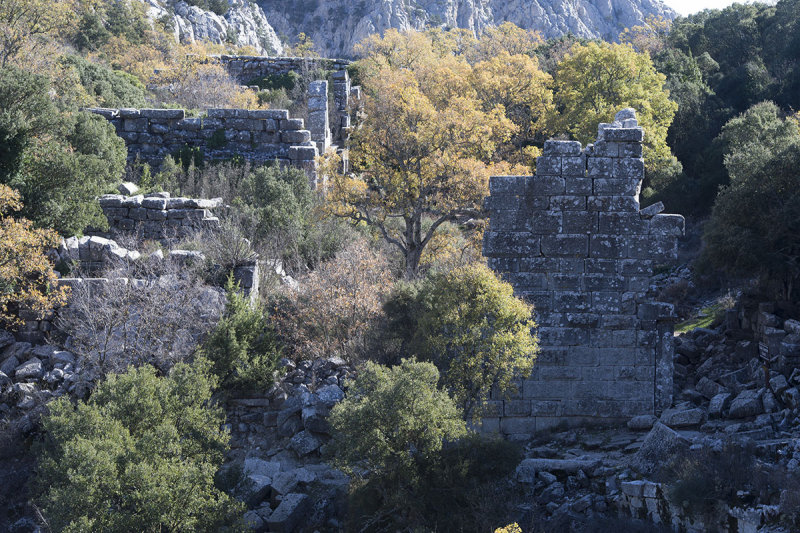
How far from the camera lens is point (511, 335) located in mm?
8883

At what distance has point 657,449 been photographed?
26.3ft

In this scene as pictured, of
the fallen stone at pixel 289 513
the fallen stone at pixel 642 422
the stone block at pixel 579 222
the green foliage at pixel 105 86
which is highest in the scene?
the green foliage at pixel 105 86

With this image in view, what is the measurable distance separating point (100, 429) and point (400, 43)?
90.0 feet

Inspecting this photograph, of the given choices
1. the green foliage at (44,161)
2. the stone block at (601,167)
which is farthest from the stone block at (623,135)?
the green foliage at (44,161)

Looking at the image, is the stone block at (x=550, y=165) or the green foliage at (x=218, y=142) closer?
the stone block at (x=550, y=165)

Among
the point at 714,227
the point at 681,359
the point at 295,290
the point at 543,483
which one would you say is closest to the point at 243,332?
the point at 295,290

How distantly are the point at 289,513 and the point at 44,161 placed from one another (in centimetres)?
842

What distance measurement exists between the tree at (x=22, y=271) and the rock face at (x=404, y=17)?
5617cm

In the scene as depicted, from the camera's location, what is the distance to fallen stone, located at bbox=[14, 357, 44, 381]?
446 inches

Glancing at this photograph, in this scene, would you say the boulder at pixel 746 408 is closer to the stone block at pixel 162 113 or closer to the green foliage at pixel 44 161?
the green foliage at pixel 44 161

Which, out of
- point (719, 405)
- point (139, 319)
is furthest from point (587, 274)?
point (139, 319)

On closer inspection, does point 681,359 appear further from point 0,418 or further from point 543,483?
point 0,418

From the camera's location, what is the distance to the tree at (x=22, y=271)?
1151 centimetres

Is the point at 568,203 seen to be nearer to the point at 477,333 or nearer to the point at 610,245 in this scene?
the point at 610,245
